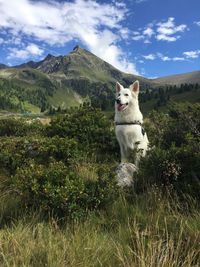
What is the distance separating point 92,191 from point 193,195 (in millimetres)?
1674

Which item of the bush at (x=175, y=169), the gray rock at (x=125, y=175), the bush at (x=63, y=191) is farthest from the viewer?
the gray rock at (x=125, y=175)

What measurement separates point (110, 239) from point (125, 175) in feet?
10.4

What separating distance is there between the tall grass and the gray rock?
4.11ft

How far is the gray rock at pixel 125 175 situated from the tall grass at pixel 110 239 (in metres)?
1.25

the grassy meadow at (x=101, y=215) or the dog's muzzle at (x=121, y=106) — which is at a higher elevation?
the dog's muzzle at (x=121, y=106)

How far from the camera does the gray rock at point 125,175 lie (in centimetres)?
775

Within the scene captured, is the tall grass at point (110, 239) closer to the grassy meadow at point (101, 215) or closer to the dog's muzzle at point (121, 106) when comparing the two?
the grassy meadow at point (101, 215)

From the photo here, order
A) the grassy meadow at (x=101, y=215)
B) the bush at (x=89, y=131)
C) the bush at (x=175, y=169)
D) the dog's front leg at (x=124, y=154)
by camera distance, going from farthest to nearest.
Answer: the bush at (x=89, y=131), the dog's front leg at (x=124, y=154), the bush at (x=175, y=169), the grassy meadow at (x=101, y=215)

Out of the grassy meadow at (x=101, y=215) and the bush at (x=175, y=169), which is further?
the bush at (x=175, y=169)

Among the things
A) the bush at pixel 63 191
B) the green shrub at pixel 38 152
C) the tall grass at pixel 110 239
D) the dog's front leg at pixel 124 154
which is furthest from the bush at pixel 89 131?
the tall grass at pixel 110 239

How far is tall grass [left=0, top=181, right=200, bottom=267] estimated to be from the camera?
13.5ft

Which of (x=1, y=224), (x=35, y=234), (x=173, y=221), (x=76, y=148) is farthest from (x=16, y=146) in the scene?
(x=173, y=221)

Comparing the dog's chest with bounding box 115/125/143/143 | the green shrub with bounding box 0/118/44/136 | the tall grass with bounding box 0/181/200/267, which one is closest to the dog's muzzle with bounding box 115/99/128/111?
the dog's chest with bounding box 115/125/143/143

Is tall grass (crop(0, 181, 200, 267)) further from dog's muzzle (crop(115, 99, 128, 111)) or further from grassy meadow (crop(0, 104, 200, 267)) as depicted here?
dog's muzzle (crop(115, 99, 128, 111))
